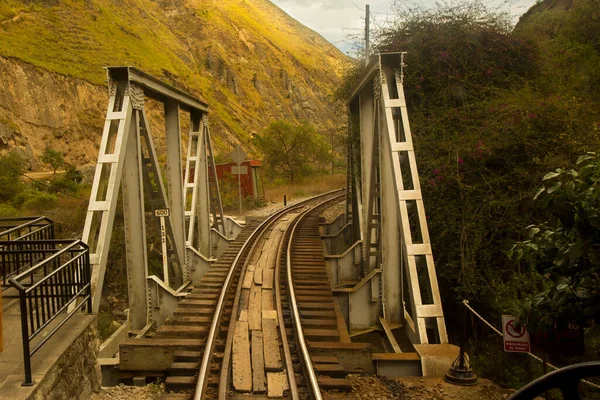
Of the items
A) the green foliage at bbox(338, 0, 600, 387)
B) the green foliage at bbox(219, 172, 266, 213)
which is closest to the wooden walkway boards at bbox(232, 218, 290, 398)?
the green foliage at bbox(338, 0, 600, 387)

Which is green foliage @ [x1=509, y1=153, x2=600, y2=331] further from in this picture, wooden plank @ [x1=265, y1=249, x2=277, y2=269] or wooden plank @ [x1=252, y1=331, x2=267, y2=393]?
wooden plank @ [x1=265, y1=249, x2=277, y2=269]

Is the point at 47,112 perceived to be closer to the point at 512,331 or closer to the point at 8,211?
the point at 8,211

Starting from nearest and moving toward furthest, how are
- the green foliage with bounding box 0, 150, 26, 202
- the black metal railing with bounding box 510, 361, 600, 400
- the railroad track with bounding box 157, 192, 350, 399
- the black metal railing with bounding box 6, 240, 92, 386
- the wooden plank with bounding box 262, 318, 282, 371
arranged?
the black metal railing with bounding box 510, 361, 600, 400
the black metal railing with bounding box 6, 240, 92, 386
the railroad track with bounding box 157, 192, 350, 399
the wooden plank with bounding box 262, 318, 282, 371
the green foliage with bounding box 0, 150, 26, 202

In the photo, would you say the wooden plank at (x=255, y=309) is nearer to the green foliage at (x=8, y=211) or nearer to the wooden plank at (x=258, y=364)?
the wooden plank at (x=258, y=364)

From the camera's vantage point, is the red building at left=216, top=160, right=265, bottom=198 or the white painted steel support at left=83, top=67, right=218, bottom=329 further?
the red building at left=216, top=160, right=265, bottom=198

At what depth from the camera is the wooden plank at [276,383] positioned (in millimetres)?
5242

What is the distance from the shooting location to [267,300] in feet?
29.6

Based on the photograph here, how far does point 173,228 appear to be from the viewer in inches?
461

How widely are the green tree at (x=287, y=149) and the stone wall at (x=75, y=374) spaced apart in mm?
35810

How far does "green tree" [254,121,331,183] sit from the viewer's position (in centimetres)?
4159

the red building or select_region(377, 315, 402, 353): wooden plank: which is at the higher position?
the red building

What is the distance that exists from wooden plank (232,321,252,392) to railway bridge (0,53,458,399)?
0.07 ft

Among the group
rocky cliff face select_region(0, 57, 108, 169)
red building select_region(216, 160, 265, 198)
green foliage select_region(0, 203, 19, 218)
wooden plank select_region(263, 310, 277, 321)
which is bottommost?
wooden plank select_region(263, 310, 277, 321)

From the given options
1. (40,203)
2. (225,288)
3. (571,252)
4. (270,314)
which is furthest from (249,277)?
(40,203)
